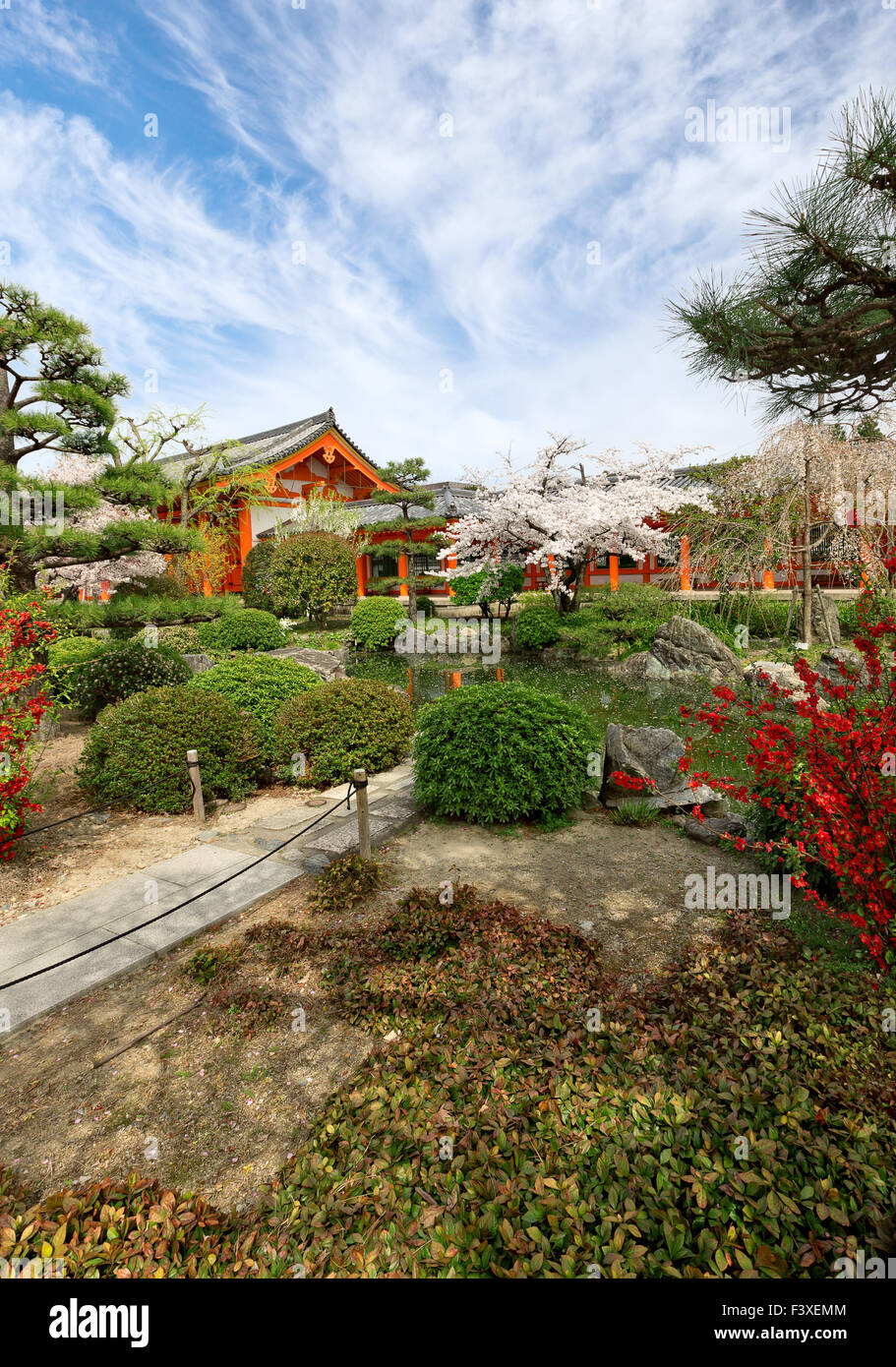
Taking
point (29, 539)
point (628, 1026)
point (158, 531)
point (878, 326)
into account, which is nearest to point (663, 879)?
point (628, 1026)

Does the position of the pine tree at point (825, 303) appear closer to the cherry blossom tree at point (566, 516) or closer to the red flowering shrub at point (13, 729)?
the red flowering shrub at point (13, 729)

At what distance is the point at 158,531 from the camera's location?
8695 mm

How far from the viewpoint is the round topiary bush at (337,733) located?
742cm

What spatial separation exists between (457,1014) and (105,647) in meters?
10.4

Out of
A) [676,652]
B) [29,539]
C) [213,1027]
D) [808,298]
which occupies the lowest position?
[213,1027]

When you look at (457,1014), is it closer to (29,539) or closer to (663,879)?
(663,879)

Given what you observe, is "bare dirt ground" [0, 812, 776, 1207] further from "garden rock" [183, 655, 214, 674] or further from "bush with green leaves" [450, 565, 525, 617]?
"bush with green leaves" [450, 565, 525, 617]

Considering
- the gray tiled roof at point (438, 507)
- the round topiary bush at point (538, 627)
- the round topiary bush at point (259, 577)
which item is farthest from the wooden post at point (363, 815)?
the gray tiled roof at point (438, 507)

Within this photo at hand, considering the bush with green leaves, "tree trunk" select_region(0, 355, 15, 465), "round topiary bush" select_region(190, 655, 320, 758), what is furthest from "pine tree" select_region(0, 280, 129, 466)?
the bush with green leaves

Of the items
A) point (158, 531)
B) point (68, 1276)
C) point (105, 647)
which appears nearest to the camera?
point (68, 1276)

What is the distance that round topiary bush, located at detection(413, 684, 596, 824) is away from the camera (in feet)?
19.3

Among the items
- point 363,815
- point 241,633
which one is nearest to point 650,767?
point 363,815

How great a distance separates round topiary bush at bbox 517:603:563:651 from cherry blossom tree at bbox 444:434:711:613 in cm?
74

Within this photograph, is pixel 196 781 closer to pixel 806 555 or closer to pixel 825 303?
pixel 825 303
